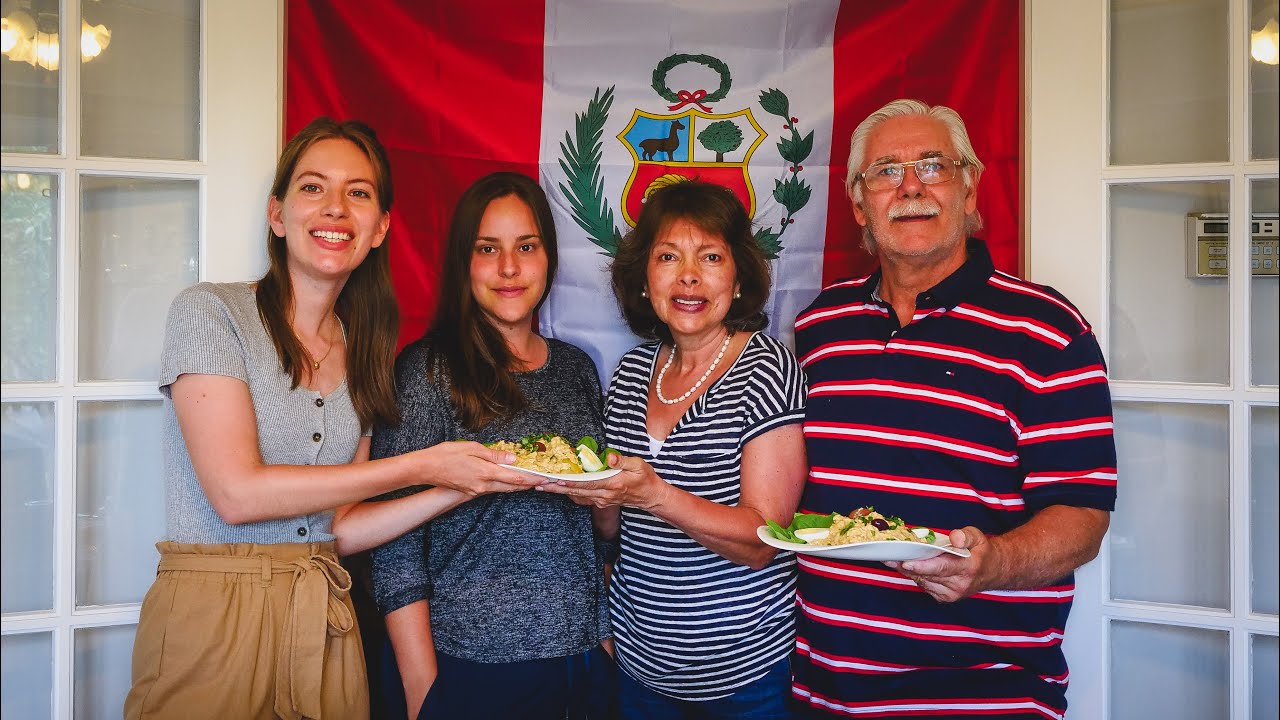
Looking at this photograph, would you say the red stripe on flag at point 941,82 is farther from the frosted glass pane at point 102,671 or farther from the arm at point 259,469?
the frosted glass pane at point 102,671

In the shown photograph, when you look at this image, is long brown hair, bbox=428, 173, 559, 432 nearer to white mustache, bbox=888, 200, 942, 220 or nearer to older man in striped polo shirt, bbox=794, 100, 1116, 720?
older man in striped polo shirt, bbox=794, 100, 1116, 720

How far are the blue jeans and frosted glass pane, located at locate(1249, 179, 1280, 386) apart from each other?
56.3 inches

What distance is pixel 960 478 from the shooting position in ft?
6.64

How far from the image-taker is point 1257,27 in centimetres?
223

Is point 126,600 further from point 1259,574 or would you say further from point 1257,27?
point 1257,27

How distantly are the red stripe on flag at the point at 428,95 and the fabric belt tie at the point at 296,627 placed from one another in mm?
940

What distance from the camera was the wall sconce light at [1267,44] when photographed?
7.21ft

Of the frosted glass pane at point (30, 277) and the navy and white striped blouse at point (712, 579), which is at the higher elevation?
the frosted glass pane at point (30, 277)

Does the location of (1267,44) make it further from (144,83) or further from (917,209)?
(144,83)

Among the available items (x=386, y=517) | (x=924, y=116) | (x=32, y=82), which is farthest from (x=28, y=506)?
(x=924, y=116)

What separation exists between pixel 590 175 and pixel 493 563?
4.22 feet

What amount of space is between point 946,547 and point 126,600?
2.10 metres

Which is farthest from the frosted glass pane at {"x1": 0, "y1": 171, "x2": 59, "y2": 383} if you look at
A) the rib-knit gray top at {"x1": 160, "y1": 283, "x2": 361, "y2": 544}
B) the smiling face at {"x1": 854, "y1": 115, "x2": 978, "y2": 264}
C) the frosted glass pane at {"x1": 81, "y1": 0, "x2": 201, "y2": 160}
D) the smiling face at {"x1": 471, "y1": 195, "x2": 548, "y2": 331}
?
the smiling face at {"x1": 854, "y1": 115, "x2": 978, "y2": 264}

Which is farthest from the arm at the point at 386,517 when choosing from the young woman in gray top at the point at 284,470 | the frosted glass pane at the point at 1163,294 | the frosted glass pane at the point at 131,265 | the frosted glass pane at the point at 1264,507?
the frosted glass pane at the point at 1264,507
